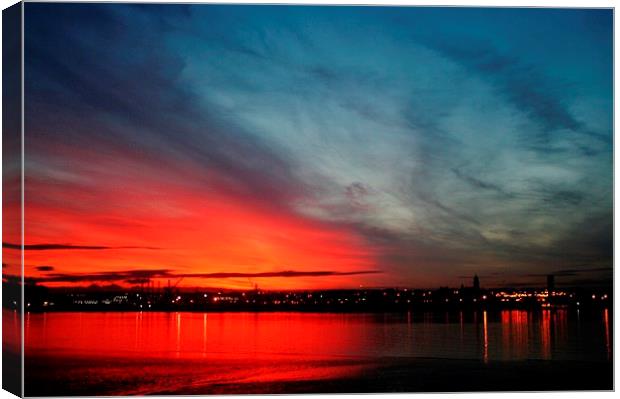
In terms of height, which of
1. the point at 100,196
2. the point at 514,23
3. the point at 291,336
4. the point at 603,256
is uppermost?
the point at 514,23

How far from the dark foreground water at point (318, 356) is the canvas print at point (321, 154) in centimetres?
8

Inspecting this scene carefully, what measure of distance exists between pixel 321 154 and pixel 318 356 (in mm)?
4816

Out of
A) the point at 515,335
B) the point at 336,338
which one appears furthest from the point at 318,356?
the point at 515,335

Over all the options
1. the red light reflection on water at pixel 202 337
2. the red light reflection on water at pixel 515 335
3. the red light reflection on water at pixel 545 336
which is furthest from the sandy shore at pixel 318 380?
the red light reflection on water at pixel 545 336

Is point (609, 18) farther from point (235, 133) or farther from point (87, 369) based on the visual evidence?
point (87, 369)

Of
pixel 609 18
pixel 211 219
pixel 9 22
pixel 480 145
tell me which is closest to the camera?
pixel 9 22

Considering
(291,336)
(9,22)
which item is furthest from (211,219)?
(291,336)

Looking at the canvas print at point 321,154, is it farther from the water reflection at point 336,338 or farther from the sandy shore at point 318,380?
the water reflection at point 336,338

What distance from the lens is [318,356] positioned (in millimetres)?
15695

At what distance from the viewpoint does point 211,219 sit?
1280 cm

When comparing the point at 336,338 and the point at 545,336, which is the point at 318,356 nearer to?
the point at 336,338

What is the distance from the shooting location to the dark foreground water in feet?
34.2

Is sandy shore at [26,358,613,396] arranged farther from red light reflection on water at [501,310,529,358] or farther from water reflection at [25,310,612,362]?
red light reflection on water at [501,310,529,358]

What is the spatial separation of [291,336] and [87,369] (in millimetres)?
12169
